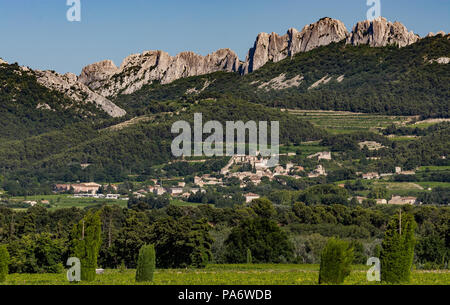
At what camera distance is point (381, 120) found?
183 metres

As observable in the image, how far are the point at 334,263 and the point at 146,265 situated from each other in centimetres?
955

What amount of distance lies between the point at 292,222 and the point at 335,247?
55.4 metres

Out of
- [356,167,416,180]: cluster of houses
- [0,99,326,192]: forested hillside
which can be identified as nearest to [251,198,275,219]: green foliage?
Answer: [356,167,416,180]: cluster of houses

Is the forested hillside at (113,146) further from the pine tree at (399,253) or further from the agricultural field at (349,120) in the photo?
the pine tree at (399,253)

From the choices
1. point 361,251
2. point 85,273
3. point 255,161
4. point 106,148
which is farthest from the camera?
point 106,148

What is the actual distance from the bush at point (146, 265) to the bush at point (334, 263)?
8643 millimetres

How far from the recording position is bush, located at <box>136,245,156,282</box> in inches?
1610

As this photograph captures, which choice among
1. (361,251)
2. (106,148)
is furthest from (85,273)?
(106,148)

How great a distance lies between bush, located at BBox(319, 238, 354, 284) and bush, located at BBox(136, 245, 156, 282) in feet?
28.4

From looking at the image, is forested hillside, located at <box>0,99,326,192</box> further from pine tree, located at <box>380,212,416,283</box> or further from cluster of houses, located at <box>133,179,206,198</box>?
pine tree, located at <box>380,212,416,283</box>

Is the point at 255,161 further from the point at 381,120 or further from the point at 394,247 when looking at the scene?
the point at 394,247

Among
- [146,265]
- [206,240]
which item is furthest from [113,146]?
[146,265]

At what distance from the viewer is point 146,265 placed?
41.2 m
